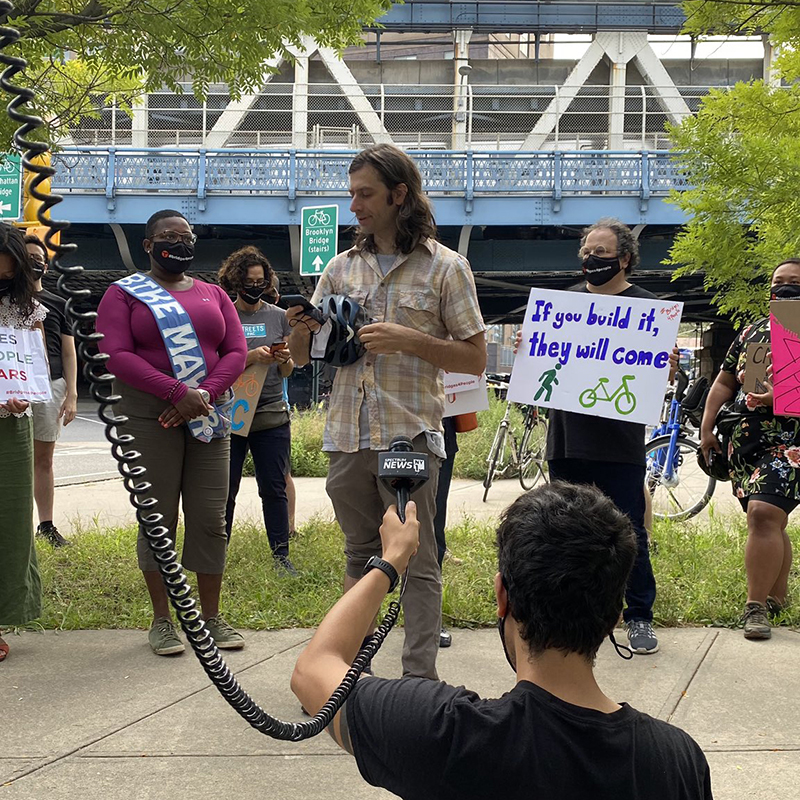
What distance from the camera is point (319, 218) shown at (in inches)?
441

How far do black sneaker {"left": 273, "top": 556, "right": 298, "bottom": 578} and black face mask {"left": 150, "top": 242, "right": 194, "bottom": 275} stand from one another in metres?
2.22

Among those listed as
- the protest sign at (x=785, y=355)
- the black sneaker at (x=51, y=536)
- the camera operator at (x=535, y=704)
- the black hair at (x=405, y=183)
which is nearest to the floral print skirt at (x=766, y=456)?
the protest sign at (x=785, y=355)

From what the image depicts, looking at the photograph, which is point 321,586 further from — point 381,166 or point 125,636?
point 381,166

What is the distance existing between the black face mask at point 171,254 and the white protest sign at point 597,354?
179 centimetres

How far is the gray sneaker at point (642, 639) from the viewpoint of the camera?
477 cm

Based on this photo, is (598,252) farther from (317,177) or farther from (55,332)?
(317,177)

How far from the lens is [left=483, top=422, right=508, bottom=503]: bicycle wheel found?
32.9 ft

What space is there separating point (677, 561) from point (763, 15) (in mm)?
3528

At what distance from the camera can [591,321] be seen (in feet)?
17.0

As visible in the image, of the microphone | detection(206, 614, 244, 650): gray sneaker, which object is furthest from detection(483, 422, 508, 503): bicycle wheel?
the microphone

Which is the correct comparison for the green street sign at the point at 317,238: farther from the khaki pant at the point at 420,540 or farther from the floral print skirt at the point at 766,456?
the khaki pant at the point at 420,540

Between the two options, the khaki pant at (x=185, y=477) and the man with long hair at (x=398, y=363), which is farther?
the khaki pant at (x=185, y=477)

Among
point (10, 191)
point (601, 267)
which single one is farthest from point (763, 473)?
point (10, 191)

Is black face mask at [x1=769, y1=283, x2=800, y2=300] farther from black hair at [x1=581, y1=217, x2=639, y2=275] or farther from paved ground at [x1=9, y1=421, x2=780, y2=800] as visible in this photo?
paved ground at [x1=9, y1=421, x2=780, y2=800]
